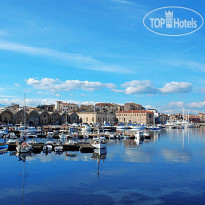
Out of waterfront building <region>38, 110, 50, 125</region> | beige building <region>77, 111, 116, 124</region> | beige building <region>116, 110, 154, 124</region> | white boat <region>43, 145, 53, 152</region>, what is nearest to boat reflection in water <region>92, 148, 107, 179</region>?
white boat <region>43, 145, 53, 152</region>

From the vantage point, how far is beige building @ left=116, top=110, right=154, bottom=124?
548ft

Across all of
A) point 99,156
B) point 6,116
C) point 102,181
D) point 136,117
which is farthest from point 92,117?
point 102,181

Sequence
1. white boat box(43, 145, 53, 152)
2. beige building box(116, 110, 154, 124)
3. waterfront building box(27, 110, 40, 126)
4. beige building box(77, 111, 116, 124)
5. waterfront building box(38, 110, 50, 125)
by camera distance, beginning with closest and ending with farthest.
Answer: white boat box(43, 145, 53, 152) < waterfront building box(27, 110, 40, 126) < waterfront building box(38, 110, 50, 125) < beige building box(77, 111, 116, 124) < beige building box(116, 110, 154, 124)

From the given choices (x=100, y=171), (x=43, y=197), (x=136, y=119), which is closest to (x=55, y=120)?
(x=136, y=119)

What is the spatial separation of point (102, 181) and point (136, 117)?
479 feet

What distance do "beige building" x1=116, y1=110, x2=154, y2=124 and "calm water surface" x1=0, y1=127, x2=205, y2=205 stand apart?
131 metres

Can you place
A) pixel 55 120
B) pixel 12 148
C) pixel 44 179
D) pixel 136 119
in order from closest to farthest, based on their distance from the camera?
pixel 44 179
pixel 12 148
pixel 55 120
pixel 136 119

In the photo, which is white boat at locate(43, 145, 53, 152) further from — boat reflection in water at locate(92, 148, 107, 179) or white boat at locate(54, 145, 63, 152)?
boat reflection in water at locate(92, 148, 107, 179)

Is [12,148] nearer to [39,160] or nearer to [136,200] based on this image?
[39,160]

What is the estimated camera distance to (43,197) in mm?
20484

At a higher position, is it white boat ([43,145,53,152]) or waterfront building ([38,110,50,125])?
waterfront building ([38,110,50,125])

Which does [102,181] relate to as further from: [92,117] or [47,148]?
[92,117]

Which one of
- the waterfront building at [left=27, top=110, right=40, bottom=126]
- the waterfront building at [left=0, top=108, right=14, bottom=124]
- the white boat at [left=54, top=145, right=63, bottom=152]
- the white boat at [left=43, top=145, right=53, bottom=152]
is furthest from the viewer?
the waterfront building at [left=27, top=110, right=40, bottom=126]

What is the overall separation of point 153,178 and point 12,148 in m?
31.6
